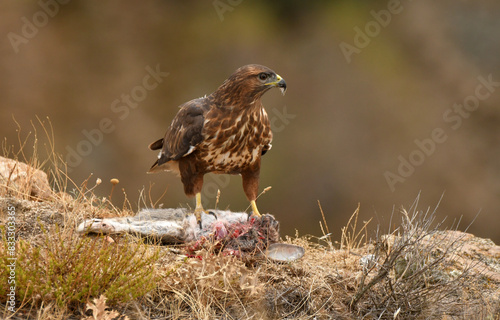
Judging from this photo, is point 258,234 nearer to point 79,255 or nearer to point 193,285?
point 193,285

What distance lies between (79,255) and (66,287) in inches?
10.5

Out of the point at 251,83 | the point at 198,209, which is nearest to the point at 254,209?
the point at 198,209

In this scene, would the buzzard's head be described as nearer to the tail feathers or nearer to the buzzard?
the buzzard

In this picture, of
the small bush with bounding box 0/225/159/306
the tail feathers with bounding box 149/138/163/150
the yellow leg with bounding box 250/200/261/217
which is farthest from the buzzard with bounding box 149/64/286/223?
the small bush with bounding box 0/225/159/306

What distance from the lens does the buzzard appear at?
11.7 ft

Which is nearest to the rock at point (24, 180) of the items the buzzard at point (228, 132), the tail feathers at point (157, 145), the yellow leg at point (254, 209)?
the tail feathers at point (157, 145)

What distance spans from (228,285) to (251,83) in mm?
1294

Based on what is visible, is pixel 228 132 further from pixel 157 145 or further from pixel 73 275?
pixel 73 275

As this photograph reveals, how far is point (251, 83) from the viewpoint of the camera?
354cm

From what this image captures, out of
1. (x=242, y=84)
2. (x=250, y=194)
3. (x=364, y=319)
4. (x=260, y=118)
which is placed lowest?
(x=364, y=319)

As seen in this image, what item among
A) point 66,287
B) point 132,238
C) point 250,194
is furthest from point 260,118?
point 66,287

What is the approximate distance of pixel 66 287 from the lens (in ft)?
8.31

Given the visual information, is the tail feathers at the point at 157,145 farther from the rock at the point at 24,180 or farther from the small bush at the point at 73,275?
the small bush at the point at 73,275

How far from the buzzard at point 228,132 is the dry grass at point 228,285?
2.19ft
